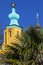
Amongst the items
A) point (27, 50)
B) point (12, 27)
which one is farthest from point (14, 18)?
point (27, 50)

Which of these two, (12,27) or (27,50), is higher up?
(12,27)

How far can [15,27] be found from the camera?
32562 millimetres

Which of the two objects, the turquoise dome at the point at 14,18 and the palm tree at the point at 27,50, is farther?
the turquoise dome at the point at 14,18

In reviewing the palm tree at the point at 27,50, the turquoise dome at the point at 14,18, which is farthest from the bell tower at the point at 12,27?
the palm tree at the point at 27,50

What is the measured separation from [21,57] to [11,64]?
0.74 metres

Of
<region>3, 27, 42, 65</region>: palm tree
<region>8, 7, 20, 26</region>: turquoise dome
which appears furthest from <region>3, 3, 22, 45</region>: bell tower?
<region>3, 27, 42, 65</region>: palm tree

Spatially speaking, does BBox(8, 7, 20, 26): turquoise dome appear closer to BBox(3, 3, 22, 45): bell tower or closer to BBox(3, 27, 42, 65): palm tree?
BBox(3, 3, 22, 45): bell tower

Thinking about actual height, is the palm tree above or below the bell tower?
below

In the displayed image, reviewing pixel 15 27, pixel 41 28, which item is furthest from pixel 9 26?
pixel 41 28

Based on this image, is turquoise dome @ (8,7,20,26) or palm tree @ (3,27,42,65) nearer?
palm tree @ (3,27,42,65)

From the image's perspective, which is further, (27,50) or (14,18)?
(14,18)

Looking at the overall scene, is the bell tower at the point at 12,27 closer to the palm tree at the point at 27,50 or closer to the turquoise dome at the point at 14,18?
the turquoise dome at the point at 14,18

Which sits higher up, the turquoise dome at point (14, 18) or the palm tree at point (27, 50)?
the turquoise dome at point (14, 18)

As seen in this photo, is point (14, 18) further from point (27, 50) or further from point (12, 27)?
point (27, 50)
